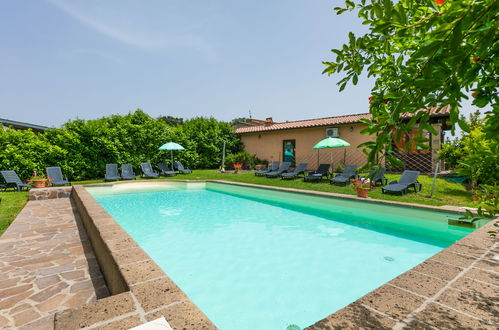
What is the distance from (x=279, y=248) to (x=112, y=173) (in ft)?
42.0

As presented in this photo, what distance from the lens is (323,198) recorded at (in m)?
9.59

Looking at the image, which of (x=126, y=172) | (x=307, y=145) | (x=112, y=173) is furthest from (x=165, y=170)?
(x=307, y=145)

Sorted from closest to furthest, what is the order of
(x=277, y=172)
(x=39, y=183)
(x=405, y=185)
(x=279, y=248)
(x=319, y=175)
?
(x=279, y=248), (x=405, y=185), (x=39, y=183), (x=319, y=175), (x=277, y=172)

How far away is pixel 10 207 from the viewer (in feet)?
24.9

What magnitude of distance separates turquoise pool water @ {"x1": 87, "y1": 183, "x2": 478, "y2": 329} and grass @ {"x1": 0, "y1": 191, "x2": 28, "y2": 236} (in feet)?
8.65

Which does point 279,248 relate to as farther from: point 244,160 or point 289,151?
point 244,160

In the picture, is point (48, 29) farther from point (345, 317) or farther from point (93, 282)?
point (345, 317)

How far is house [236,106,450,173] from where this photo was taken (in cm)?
1427

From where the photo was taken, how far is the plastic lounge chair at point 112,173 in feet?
46.9

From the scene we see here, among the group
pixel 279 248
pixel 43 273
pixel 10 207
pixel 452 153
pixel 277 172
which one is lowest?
pixel 279 248

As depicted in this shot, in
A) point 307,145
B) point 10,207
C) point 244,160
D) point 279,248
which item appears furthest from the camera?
point 244,160

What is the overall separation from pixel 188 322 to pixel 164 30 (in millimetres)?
12851

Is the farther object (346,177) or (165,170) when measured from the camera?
(165,170)

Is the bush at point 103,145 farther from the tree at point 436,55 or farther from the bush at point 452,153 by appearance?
the tree at point 436,55
